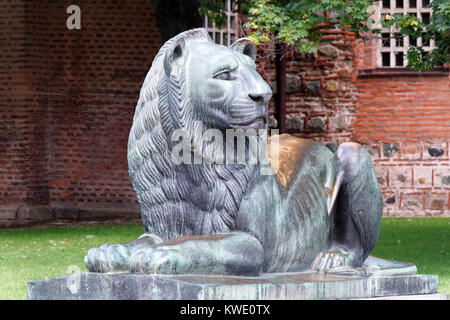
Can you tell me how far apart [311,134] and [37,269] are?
358 inches

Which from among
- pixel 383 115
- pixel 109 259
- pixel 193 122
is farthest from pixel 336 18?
pixel 109 259

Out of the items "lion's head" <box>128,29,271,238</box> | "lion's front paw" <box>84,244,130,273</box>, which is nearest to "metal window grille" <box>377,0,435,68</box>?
"lion's head" <box>128,29,271,238</box>

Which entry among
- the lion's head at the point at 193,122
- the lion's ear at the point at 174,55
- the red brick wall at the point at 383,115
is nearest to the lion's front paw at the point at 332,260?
the lion's head at the point at 193,122

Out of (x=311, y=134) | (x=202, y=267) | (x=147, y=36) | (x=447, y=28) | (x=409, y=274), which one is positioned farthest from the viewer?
(x=311, y=134)

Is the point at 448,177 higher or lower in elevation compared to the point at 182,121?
lower

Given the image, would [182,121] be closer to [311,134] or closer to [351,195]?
[351,195]

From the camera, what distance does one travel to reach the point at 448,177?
18562 millimetres

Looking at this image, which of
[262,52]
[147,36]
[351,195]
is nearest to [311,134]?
[262,52]

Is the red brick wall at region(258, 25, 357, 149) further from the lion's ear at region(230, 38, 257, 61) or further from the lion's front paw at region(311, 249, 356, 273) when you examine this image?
the lion's ear at region(230, 38, 257, 61)

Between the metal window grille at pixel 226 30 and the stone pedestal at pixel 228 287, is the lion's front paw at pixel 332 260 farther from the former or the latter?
the metal window grille at pixel 226 30

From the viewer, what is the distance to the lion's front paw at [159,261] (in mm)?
4500

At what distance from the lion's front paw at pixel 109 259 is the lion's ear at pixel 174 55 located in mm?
984

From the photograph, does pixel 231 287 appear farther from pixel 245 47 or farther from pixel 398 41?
pixel 398 41

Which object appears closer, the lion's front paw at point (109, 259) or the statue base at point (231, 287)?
the statue base at point (231, 287)
